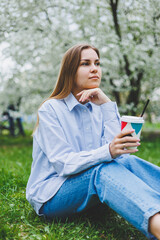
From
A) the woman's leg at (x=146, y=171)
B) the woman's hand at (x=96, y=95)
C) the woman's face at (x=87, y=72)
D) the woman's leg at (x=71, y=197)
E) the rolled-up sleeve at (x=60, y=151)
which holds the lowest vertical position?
the woman's leg at (x=71, y=197)

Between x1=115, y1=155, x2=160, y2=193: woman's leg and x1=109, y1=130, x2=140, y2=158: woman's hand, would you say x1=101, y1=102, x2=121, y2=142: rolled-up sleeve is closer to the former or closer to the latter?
x1=115, y1=155, x2=160, y2=193: woman's leg

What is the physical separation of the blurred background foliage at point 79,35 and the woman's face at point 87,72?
2.07 meters

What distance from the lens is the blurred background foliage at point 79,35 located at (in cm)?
409

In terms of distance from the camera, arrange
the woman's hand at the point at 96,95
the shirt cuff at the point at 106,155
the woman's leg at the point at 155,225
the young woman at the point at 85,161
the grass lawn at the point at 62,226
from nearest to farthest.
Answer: the woman's leg at the point at 155,225, the young woman at the point at 85,161, the shirt cuff at the point at 106,155, the grass lawn at the point at 62,226, the woman's hand at the point at 96,95

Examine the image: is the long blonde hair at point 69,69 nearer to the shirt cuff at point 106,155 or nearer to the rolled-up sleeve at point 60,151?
the rolled-up sleeve at point 60,151

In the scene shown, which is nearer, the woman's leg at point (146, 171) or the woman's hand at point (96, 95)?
the woman's leg at point (146, 171)

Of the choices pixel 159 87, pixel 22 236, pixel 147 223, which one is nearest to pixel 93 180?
pixel 147 223

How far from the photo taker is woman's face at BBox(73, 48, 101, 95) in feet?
6.81

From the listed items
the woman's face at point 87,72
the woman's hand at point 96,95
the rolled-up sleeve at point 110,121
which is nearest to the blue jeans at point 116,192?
the rolled-up sleeve at point 110,121

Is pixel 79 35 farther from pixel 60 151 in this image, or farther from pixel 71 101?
pixel 60 151

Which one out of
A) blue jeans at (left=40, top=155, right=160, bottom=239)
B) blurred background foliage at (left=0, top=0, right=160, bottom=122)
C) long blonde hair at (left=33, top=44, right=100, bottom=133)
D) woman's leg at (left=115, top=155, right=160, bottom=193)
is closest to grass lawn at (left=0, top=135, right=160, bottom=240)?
blue jeans at (left=40, top=155, right=160, bottom=239)

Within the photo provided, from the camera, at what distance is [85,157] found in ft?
5.52

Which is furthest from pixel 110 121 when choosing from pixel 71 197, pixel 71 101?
pixel 71 197

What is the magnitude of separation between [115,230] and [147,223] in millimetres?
603
